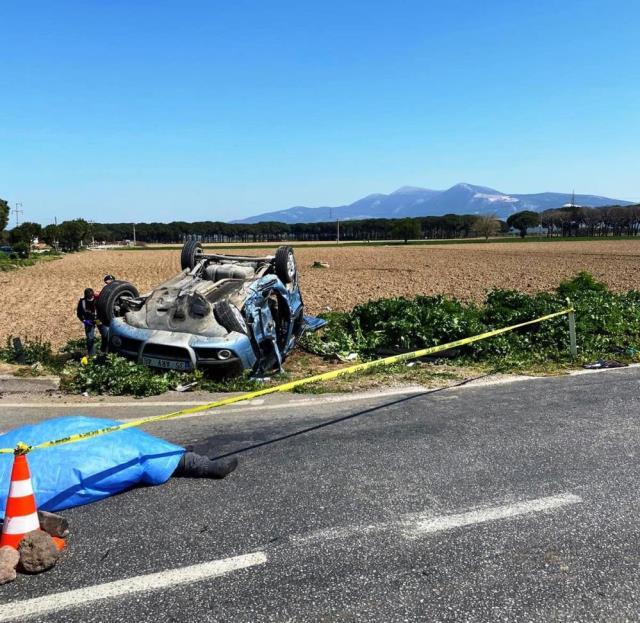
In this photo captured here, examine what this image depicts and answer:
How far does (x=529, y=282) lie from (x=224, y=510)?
27.5m

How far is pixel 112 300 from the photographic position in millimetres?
9133

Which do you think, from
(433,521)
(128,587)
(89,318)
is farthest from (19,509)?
(89,318)

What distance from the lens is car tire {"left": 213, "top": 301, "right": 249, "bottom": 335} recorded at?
26.2ft

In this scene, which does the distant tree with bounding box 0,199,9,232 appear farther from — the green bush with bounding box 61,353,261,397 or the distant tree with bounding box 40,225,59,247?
the green bush with bounding box 61,353,261,397

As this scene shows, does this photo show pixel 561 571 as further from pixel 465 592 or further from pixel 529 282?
pixel 529 282

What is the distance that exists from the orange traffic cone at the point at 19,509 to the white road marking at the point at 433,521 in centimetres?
150

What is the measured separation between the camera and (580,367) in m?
8.40

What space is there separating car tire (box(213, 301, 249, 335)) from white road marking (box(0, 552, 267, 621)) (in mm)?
4896

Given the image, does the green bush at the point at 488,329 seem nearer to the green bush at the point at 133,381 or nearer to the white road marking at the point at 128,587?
the green bush at the point at 133,381

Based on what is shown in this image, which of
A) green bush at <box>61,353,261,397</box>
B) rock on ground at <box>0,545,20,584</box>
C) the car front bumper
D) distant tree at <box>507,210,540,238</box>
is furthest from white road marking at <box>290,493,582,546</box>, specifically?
distant tree at <box>507,210,540,238</box>

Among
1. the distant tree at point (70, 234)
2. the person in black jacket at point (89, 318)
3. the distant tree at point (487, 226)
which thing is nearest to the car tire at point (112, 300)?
the person in black jacket at point (89, 318)

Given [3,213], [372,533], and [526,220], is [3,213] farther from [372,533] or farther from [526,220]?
[526,220]

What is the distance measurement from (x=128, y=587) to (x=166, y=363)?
490cm

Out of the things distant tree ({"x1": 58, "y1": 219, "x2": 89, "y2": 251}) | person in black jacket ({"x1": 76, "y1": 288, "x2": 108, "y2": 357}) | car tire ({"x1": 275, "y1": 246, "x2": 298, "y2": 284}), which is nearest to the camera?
car tire ({"x1": 275, "y1": 246, "x2": 298, "y2": 284})
